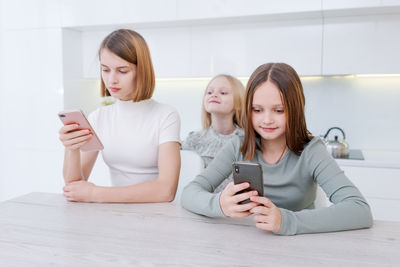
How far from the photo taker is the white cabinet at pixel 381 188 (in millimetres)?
2408

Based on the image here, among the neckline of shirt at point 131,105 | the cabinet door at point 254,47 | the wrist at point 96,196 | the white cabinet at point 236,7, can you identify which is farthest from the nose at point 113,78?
the cabinet door at point 254,47

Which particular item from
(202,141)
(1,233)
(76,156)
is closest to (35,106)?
(202,141)

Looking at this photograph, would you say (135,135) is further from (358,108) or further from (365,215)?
(358,108)

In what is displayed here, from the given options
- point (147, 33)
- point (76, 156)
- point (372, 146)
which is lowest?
point (372, 146)

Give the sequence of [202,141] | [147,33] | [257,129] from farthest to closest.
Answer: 1. [147,33]
2. [202,141]
3. [257,129]

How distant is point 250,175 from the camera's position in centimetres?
97

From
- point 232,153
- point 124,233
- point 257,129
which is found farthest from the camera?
point 232,153

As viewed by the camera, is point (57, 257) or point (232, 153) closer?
point (57, 257)

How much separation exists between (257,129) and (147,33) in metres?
2.14

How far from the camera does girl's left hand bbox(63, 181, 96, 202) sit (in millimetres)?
1300

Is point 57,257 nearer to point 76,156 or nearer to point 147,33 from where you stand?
point 76,156

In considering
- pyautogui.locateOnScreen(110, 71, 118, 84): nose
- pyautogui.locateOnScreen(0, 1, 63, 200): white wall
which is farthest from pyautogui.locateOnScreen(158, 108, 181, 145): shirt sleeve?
pyautogui.locateOnScreen(0, 1, 63, 200): white wall

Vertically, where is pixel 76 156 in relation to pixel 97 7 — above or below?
below

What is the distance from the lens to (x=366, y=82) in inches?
115
